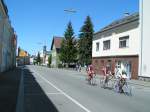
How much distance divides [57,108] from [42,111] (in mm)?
859

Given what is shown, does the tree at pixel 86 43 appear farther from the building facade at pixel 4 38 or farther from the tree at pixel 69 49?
the building facade at pixel 4 38

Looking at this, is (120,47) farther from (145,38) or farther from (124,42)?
(145,38)

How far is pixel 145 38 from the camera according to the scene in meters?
37.7

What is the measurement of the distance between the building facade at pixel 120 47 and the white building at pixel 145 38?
137cm

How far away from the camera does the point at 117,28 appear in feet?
155

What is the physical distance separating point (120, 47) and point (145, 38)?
8.13 metres

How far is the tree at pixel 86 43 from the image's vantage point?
7369 cm

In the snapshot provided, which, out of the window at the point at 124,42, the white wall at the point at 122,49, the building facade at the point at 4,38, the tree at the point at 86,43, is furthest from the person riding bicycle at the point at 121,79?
the tree at the point at 86,43

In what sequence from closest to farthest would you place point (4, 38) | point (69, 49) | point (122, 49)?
point (122, 49) < point (4, 38) < point (69, 49)

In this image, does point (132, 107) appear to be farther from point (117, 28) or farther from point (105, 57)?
point (105, 57)

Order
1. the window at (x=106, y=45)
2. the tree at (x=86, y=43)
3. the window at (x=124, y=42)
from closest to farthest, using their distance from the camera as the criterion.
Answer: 1. the window at (x=124, y=42)
2. the window at (x=106, y=45)
3. the tree at (x=86, y=43)

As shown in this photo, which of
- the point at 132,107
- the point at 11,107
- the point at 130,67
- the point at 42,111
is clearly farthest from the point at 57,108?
the point at 130,67

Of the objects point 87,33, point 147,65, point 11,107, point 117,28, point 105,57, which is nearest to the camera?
point 11,107

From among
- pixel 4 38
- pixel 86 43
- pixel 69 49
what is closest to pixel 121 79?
pixel 4 38
